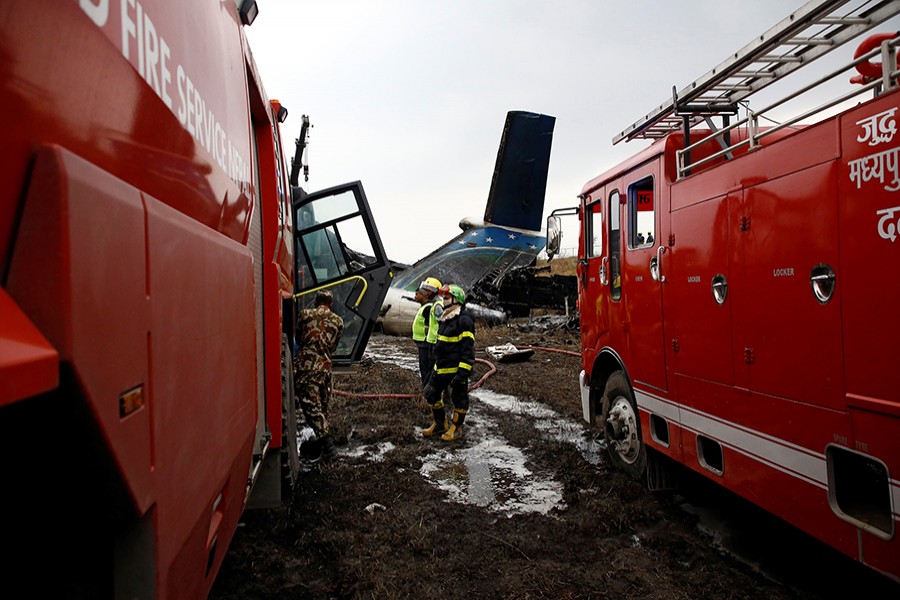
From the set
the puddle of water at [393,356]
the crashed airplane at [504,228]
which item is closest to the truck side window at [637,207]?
the puddle of water at [393,356]

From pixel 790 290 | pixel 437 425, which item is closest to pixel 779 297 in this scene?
pixel 790 290

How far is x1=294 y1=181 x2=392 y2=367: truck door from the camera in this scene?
23.8ft

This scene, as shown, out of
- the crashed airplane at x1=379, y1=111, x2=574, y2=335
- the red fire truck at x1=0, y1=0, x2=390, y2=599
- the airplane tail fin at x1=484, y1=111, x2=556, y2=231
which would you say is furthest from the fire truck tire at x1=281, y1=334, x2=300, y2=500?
the airplane tail fin at x1=484, y1=111, x2=556, y2=231

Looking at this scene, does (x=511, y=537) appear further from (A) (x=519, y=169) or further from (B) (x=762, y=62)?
(A) (x=519, y=169)

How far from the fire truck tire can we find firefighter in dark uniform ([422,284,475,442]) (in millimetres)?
2640

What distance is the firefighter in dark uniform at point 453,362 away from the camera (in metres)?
6.80

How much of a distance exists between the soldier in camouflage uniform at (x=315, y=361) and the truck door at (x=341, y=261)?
4.97ft

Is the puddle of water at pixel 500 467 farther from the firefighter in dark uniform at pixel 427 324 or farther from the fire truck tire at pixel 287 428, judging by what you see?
the fire truck tire at pixel 287 428

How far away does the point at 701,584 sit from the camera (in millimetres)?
3422

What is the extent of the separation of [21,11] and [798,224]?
307 centimetres

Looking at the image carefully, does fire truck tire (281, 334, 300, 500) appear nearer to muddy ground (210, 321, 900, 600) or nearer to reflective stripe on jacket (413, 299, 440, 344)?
muddy ground (210, 321, 900, 600)

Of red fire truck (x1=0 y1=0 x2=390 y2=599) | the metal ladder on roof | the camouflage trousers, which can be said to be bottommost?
the camouflage trousers

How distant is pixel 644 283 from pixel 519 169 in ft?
47.3

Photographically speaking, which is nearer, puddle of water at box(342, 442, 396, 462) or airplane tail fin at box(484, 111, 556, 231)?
puddle of water at box(342, 442, 396, 462)
